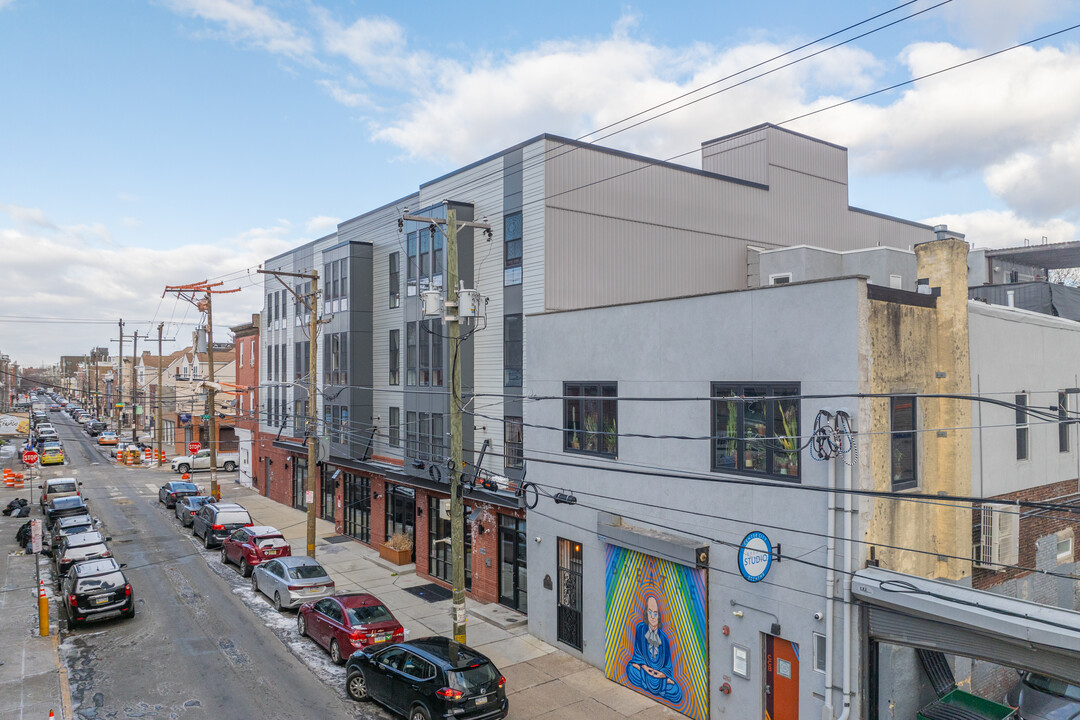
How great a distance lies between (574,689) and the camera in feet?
51.3

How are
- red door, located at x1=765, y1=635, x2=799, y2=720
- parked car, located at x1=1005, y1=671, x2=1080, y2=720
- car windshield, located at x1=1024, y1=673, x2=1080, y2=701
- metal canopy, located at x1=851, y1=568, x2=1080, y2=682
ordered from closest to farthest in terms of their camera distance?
metal canopy, located at x1=851, y1=568, x2=1080, y2=682, red door, located at x1=765, y1=635, x2=799, y2=720, parked car, located at x1=1005, y1=671, x2=1080, y2=720, car windshield, located at x1=1024, y1=673, x2=1080, y2=701

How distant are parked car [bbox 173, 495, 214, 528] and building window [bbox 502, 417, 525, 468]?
1907cm

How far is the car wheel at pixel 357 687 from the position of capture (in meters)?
15.0

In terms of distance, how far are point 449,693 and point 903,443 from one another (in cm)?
966

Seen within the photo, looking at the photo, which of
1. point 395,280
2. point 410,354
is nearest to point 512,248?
point 410,354

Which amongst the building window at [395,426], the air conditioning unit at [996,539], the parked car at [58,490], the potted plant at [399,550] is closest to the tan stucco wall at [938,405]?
the air conditioning unit at [996,539]

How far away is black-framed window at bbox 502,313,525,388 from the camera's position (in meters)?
20.5

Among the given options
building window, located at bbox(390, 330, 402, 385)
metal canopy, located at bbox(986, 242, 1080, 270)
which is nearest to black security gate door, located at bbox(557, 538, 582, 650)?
building window, located at bbox(390, 330, 402, 385)

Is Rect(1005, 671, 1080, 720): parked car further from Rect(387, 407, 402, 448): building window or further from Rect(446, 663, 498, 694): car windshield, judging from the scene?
Rect(387, 407, 402, 448): building window

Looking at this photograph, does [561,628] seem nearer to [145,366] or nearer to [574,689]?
[574,689]

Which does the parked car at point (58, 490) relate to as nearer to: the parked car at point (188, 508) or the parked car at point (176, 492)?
the parked car at point (176, 492)

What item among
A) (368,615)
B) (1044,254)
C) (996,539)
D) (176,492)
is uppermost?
(1044,254)

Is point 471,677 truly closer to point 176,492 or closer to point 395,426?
point 395,426

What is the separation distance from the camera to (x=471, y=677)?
13.3m
